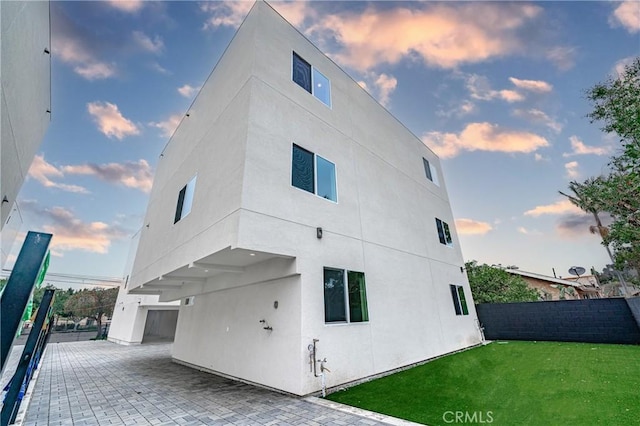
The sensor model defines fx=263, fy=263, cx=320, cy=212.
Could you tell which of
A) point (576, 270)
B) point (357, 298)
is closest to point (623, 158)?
point (357, 298)

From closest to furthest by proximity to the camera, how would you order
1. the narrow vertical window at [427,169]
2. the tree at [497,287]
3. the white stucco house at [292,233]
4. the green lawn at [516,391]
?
the green lawn at [516,391]
the white stucco house at [292,233]
the narrow vertical window at [427,169]
the tree at [497,287]

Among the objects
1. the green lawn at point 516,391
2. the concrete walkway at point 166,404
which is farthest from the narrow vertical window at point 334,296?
the concrete walkway at point 166,404

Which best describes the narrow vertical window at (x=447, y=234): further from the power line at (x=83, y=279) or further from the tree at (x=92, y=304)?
the tree at (x=92, y=304)

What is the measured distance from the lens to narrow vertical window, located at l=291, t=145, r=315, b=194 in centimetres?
597

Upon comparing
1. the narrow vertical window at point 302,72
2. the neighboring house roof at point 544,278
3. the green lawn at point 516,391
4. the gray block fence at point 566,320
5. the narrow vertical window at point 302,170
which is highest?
the narrow vertical window at point 302,72

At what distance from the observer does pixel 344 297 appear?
19.3 feet

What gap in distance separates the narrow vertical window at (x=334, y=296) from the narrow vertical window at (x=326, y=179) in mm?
1847

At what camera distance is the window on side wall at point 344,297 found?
5.58 m

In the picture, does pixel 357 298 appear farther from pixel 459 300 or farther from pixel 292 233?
pixel 459 300

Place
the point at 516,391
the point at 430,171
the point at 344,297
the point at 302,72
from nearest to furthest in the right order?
the point at 516,391
the point at 344,297
the point at 302,72
the point at 430,171

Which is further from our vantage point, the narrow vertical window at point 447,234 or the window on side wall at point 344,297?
the narrow vertical window at point 447,234

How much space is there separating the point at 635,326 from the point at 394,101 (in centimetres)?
1185

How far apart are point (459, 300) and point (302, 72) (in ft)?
33.0

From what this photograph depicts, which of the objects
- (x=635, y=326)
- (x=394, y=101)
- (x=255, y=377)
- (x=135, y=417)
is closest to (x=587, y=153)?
(x=635, y=326)
